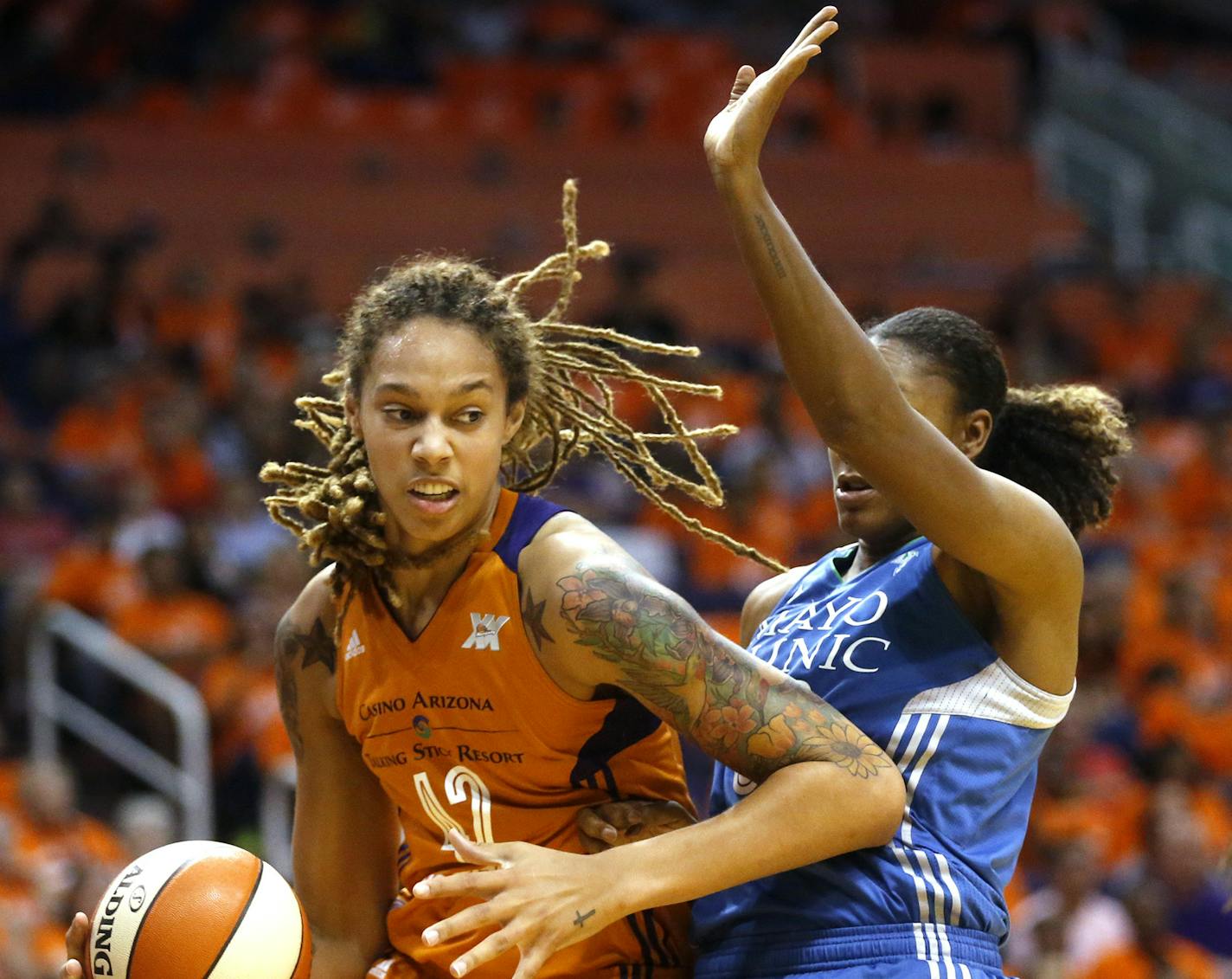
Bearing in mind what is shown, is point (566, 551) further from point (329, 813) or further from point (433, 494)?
point (329, 813)

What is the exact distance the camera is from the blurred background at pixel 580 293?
718 cm

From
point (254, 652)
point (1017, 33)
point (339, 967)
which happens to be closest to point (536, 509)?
point (339, 967)

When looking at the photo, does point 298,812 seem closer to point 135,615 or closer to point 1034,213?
point 135,615

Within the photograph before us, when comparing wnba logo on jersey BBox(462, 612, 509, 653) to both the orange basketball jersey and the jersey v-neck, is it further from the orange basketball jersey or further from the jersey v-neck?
the jersey v-neck

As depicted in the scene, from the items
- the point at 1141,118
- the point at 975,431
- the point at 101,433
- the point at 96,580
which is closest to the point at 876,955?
the point at 975,431

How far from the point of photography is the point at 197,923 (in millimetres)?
2674

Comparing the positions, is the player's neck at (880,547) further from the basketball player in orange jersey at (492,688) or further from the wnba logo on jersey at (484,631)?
the wnba logo on jersey at (484,631)

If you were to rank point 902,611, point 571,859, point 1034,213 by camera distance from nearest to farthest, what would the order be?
point 571,859 → point 902,611 → point 1034,213

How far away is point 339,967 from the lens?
3059 millimetres

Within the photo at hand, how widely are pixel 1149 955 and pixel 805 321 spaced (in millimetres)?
5269

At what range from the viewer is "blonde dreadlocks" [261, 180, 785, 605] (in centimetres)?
284

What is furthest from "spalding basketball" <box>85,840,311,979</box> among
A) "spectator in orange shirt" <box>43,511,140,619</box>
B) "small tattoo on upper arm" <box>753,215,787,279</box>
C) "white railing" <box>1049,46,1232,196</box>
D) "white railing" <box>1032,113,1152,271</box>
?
"white railing" <box>1049,46,1232,196</box>

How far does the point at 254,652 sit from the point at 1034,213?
28.9 feet

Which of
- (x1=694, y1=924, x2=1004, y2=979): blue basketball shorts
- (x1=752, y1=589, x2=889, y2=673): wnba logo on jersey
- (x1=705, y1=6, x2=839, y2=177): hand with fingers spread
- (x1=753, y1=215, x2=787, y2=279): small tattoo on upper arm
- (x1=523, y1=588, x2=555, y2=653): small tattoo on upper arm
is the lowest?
(x1=694, y1=924, x2=1004, y2=979): blue basketball shorts
